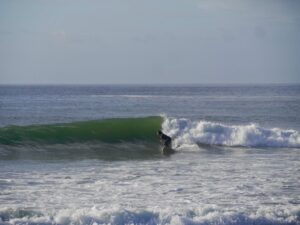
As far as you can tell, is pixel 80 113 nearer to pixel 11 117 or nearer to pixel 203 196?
pixel 11 117

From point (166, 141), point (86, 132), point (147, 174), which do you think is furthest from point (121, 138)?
point (147, 174)

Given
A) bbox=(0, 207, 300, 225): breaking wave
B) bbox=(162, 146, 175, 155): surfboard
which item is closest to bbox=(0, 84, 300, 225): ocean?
bbox=(0, 207, 300, 225): breaking wave

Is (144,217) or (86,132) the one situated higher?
(86,132)

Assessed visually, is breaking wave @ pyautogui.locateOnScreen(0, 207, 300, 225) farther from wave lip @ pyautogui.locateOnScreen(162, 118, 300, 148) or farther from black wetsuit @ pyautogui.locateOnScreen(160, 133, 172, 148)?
wave lip @ pyautogui.locateOnScreen(162, 118, 300, 148)

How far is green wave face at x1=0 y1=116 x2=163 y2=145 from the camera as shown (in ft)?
72.2

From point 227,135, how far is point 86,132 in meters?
6.09

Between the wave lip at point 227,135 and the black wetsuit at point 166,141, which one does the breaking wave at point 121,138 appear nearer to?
the wave lip at point 227,135

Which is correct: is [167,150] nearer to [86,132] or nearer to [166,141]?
[166,141]

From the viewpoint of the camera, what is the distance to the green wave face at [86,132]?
22000mm

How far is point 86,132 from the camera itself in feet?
79.3

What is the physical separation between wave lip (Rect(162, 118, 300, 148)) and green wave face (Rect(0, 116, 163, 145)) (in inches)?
42.5

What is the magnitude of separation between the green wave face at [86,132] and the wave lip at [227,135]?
42.5 inches

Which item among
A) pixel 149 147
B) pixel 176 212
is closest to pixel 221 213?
pixel 176 212

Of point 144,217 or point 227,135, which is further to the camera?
point 227,135
